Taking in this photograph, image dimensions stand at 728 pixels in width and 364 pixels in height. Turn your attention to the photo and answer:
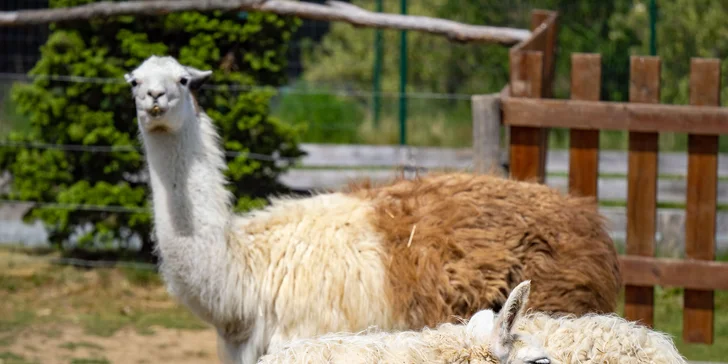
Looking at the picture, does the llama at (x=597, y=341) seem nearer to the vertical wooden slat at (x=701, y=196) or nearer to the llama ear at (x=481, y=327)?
the llama ear at (x=481, y=327)

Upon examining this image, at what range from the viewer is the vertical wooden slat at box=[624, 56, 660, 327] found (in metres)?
5.62

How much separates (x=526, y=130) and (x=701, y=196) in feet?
3.25

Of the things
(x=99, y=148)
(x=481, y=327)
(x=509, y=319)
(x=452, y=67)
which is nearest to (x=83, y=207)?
(x=99, y=148)

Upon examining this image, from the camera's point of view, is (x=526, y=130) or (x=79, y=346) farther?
(x=79, y=346)

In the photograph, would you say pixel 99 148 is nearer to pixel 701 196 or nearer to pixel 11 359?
pixel 11 359

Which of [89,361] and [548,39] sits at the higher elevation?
[548,39]

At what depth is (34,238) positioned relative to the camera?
9.20 metres

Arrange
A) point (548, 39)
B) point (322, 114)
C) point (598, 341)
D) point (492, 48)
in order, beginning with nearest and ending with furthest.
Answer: point (598, 341) < point (548, 39) < point (492, 48) < point (322, 114)

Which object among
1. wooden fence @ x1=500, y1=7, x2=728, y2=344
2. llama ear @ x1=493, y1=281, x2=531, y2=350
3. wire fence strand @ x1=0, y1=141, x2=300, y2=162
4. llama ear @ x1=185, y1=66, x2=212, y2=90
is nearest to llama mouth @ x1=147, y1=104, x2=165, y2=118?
llama ear @ x1=185, y1=66, x2=212, y2=90

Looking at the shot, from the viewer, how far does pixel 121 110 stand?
8.23 metres

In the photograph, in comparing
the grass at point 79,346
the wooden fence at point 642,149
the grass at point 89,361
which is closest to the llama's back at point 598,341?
the wooden fence at point 642,149

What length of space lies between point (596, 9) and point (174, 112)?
23.3 ft

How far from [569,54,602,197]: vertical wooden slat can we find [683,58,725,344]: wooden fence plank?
49 centimetres

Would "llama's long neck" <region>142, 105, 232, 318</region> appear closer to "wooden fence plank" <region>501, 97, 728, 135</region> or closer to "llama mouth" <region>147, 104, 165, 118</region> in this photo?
"llama mouth" <region>147, 104, 165, 118</region>
